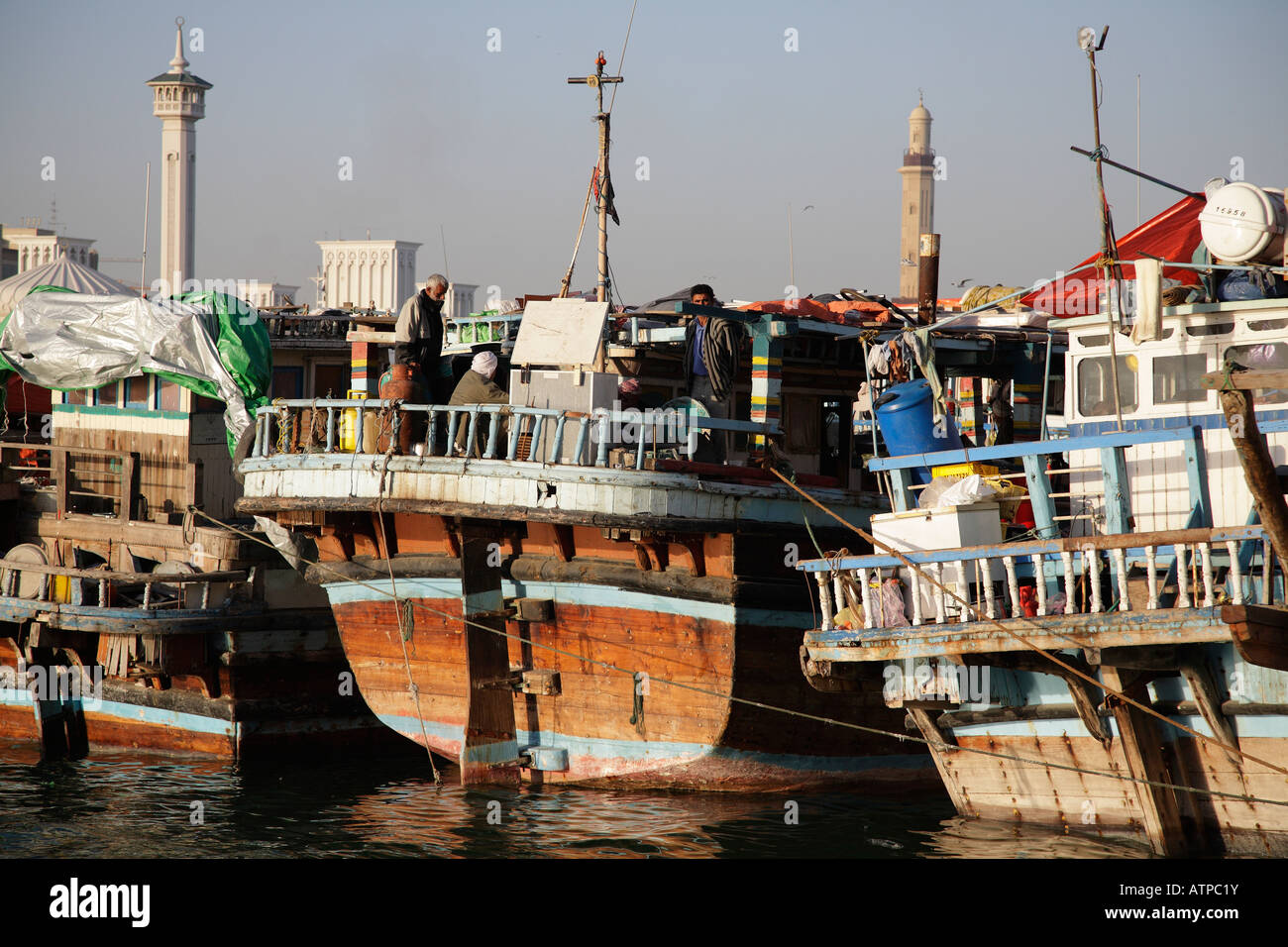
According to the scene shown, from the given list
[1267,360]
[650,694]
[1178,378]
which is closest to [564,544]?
[650,694]

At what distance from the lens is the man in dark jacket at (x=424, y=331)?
1485 cm

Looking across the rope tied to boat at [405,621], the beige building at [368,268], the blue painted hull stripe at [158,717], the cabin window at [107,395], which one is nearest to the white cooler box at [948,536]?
the rope tied to boat at [405,621]

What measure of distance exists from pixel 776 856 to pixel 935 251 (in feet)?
25.3

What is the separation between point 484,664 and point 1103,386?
637 centimetres

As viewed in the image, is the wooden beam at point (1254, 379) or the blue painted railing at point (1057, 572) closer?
the wooden beam at point (1254, 379)

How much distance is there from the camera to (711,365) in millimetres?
13961

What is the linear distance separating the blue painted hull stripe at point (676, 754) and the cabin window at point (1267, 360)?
16.8 feet

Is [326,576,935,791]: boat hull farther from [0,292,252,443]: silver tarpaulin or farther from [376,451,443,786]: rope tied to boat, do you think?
Answer: [0,292,252,443]: silver tarpaulin

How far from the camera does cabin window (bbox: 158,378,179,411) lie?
62.7 ft

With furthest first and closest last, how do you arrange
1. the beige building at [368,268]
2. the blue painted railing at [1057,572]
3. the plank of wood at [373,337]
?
the beige building at [368,268], the plank of wood at [373,337], the blue painted railing at [1057,572]

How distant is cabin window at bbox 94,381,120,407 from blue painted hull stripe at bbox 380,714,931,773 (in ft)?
26.6

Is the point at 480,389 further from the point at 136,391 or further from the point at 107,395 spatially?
the point at 107,395

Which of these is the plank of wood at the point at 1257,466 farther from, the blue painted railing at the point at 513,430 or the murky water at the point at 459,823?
the blue painted railing at the point at 513,430

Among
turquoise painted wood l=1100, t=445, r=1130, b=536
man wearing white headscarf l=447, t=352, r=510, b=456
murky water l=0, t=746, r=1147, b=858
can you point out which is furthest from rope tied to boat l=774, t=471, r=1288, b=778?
man wearing white headscarf l=447, t=352, r=510, b=456
